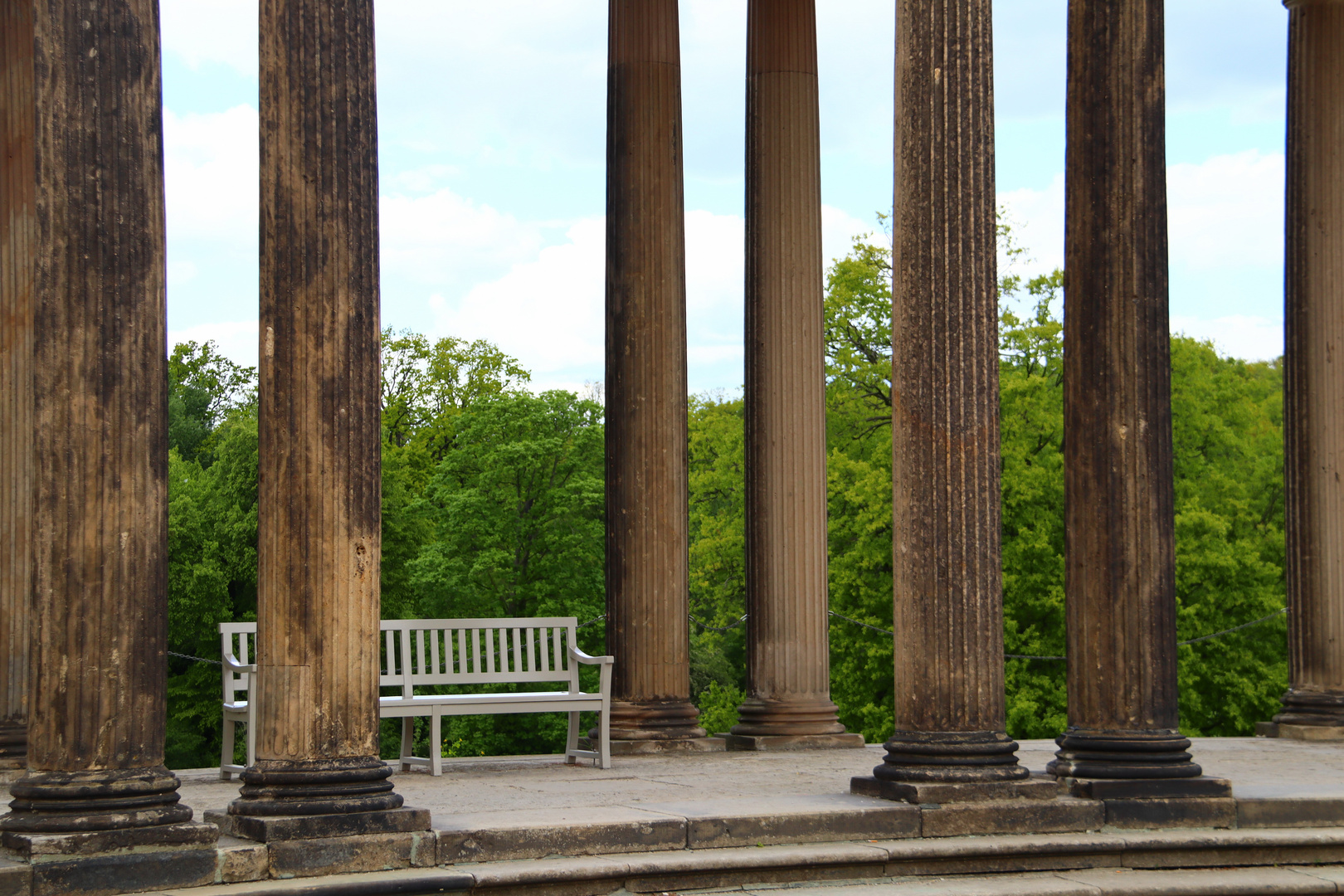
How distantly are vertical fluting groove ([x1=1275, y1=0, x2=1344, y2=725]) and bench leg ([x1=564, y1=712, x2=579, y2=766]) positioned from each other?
23820mm

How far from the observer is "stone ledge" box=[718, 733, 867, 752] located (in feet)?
138

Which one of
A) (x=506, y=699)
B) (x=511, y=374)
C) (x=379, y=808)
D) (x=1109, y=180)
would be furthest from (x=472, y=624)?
(x=511, y=374)

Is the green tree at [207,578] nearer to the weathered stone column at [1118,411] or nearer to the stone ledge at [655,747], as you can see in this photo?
the stone ledge at [655,747]

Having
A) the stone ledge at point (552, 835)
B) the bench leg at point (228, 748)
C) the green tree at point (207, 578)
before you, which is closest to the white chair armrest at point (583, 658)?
the bench leg at point (228, 748)

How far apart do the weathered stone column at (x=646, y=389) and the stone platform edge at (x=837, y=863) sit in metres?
16.2

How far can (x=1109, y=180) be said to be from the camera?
30375mm

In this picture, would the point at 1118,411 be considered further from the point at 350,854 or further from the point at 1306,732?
the point at 1306,732

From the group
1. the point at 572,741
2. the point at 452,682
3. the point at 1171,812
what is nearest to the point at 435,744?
the point at 452,682

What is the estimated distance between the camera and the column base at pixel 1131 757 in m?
28.8

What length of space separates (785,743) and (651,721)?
4.09 m

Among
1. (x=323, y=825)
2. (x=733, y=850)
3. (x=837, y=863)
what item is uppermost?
(x=323, y=825)

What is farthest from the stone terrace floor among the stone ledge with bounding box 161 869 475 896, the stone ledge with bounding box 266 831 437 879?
the stone ledge with bounding box 161 869 475 896

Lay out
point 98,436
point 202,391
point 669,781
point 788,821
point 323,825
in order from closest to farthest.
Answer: point 98,436 < point 323,825 < point 788,821 < point 669,781 < point 202,391

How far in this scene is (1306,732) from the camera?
1809 inches
